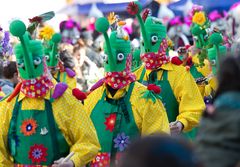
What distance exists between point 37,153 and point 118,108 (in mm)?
1016

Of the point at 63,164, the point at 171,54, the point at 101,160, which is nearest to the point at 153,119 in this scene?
the point at 101,160

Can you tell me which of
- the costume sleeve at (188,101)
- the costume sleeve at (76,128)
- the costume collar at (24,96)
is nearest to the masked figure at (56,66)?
the costume sleeve at (188,101)

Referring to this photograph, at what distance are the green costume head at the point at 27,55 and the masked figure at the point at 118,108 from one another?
0.61 m

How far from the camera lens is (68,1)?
2331 centimetres

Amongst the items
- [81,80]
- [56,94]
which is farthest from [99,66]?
[56,94]

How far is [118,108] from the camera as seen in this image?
634 centimetres

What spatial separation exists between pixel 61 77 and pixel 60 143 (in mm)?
4139

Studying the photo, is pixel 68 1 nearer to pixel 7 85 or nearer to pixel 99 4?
pixel 99 4

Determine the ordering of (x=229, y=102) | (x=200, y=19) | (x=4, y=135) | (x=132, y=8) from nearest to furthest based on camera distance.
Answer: (x=229, y=102) < (x=4, y=135) < (x=132, y=8) < (x=200, y=19)

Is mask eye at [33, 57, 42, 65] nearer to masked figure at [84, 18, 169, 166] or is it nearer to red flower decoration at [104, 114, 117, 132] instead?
masked figure at [84, 18, 169, 166]

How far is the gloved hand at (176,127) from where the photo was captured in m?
7.05

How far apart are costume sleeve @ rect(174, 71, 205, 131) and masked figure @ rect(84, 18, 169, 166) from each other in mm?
1017

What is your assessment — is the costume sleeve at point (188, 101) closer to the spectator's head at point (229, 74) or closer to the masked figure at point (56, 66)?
the masked figure at point (56, 66)

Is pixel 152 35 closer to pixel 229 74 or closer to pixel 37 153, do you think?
pixel 37 153
